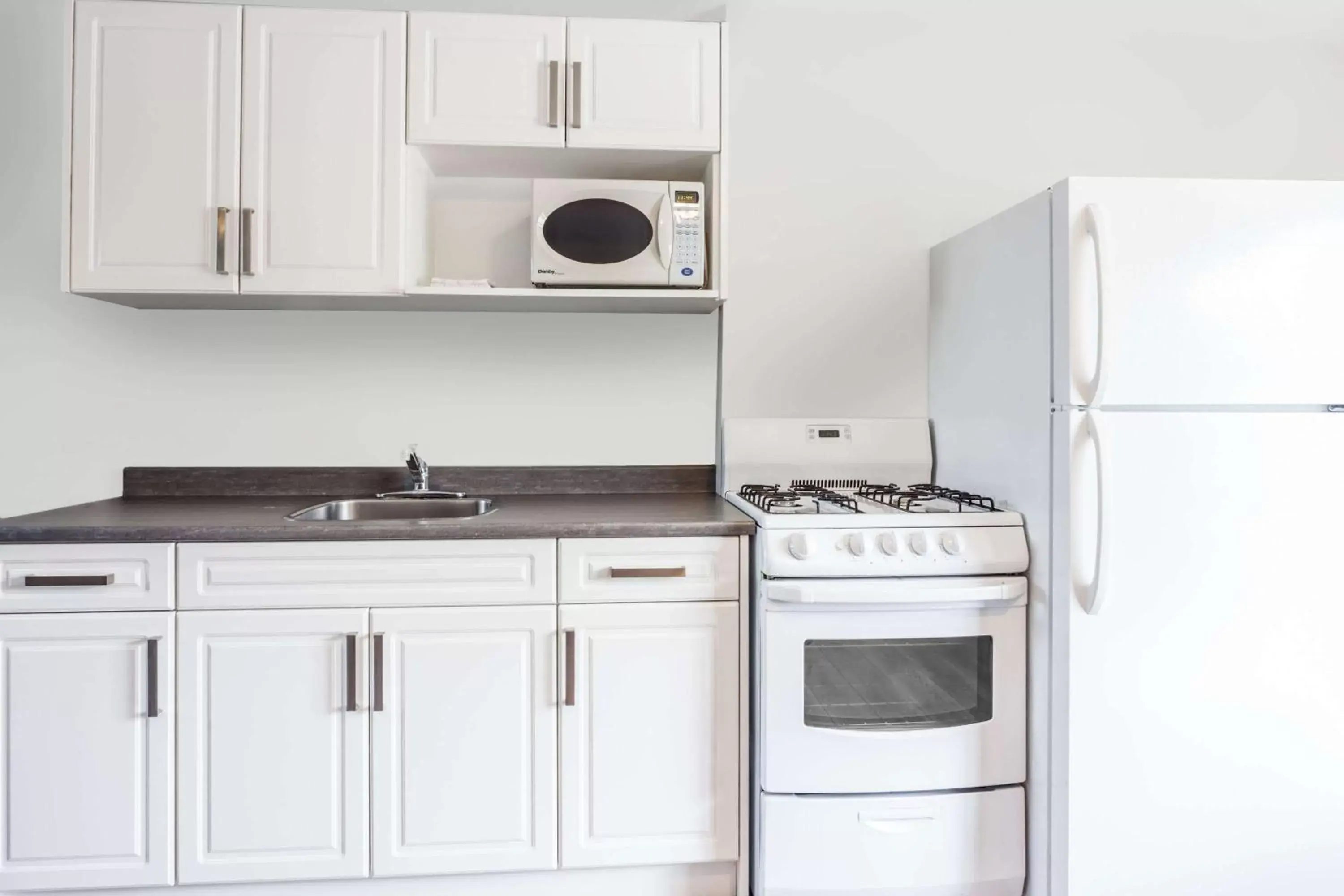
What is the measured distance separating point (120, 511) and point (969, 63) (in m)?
2.61

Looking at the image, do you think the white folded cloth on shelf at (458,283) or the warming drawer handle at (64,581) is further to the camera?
the white folded cloth on shelf at (458,283)

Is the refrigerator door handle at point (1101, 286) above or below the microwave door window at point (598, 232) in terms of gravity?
below

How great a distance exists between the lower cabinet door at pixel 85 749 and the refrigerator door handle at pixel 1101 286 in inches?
75.6

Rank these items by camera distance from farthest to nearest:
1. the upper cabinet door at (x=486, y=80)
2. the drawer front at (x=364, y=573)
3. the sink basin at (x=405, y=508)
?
the sink basin at (x=405, y=508) → the upper cabinet door at (x=486, y=80) → the drawer front at (x=364, y=573)

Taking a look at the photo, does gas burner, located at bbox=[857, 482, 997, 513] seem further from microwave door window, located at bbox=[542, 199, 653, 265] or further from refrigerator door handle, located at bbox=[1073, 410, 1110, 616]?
microwave door window, located at bbox=[542, 199, 653, 265]

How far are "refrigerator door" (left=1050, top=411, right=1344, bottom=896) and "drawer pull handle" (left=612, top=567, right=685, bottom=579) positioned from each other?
79 centimetres

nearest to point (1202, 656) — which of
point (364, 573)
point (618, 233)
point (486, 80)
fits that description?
point (618, 233)

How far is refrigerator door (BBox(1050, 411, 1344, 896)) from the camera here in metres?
1.64

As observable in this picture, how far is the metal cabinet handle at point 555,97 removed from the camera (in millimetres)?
2031

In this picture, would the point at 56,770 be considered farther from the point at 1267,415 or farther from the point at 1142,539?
the point at 1267,415

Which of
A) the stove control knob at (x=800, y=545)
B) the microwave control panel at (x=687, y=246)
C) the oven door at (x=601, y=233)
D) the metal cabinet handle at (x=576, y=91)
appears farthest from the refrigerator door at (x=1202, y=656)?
the metal cabinet handle at (x=576, y=91)

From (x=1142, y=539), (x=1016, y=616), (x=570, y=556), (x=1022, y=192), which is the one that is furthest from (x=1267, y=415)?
(x=570, y=556)

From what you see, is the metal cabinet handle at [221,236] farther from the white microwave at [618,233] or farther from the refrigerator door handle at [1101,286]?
the refrigerator door handle at [1101,286]

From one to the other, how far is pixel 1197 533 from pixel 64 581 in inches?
89.8
